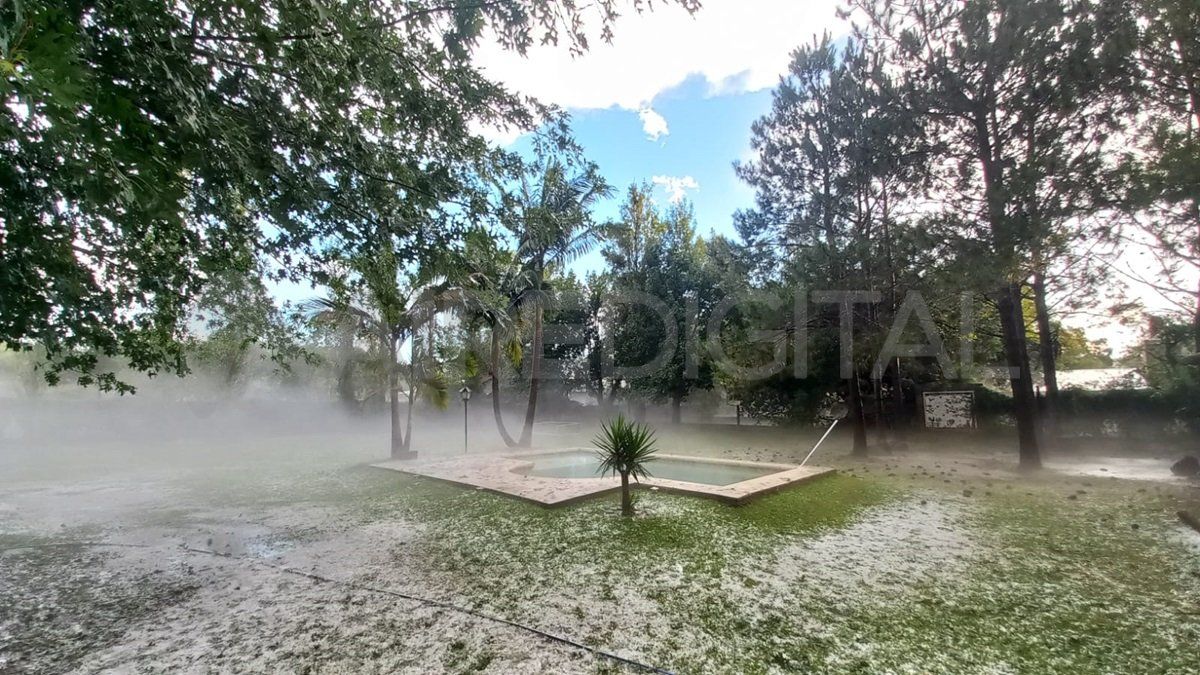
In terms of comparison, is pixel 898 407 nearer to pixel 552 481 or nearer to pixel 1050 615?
pixel 552 481

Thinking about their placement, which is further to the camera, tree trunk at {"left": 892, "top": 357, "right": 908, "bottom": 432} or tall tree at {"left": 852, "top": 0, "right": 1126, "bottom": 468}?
tree trunk at {"left": 892, "top": 357, "right": 908, "bottom": 432}

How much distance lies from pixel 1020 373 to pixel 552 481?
7886 millimetres

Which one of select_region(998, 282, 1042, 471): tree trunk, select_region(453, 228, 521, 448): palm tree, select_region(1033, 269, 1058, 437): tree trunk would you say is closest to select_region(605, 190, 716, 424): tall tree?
select_region(453, 228, 521, 448): palm tree

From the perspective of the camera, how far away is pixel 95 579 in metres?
4.27

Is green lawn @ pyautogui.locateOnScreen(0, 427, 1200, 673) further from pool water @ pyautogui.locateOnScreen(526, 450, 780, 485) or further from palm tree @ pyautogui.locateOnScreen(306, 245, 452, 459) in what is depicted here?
palm tree @ pyautogui.locateOnScreen(306, 245, 452, 459)

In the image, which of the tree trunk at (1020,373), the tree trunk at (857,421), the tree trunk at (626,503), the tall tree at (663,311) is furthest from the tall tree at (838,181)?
the tree trunk at (626,503)

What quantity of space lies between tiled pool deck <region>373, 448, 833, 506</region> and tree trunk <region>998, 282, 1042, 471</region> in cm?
350

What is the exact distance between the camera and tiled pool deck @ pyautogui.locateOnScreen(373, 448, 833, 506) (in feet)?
22.1

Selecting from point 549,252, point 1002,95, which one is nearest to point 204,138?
point 1002,95

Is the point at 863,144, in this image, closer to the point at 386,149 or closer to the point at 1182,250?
the point at 1182,250

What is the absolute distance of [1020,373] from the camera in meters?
8.78

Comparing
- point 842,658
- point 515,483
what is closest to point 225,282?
point 515,483

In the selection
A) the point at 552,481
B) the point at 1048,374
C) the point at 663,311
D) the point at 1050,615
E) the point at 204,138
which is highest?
the point at 663,311

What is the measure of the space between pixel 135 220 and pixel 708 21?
428 cm
